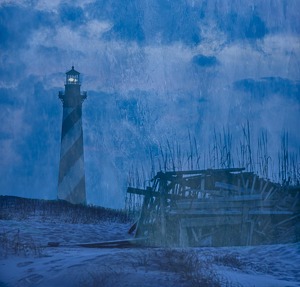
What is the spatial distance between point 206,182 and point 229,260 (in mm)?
8429

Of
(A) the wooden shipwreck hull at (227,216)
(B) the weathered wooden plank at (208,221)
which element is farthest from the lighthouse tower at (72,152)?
(B) the weathered wooden plank at (208,221)

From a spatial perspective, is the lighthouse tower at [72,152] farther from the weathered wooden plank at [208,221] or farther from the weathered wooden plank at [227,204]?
the weathered wooden plank at [227,204]

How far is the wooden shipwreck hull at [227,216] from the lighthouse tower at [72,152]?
54.1ft

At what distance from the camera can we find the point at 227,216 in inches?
672

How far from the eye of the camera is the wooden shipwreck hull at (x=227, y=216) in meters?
16.9

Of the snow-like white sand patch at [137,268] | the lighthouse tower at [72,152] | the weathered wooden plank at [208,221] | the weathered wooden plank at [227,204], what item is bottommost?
the snow-like white sand patch at [137,268]

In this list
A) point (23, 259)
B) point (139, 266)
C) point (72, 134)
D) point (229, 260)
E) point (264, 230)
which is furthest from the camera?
point (72, 134)

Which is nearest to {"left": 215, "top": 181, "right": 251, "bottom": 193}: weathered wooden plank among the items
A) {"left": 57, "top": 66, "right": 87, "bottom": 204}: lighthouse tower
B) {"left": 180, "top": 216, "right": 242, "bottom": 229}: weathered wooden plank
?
{"left": 180, "top": 216, "right": 242, "bottom": 229}: weathered wooden plank

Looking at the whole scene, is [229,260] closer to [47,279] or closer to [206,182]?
[47,279]

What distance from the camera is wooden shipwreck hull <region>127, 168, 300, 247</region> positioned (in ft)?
55.5

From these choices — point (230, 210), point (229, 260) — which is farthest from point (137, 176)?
point (229, 260)

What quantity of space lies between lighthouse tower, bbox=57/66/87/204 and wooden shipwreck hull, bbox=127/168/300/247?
1650cm

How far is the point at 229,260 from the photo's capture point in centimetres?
1057

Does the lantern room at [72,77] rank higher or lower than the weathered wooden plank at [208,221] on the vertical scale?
higher
